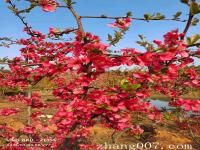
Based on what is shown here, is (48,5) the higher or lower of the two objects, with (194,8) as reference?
higher

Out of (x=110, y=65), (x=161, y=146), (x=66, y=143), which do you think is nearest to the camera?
(x=110, y=65)

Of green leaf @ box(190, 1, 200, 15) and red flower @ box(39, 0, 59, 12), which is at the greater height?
red flower @ box(39, 0, 59, 12)

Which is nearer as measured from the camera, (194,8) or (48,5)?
(194,8)

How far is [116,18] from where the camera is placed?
3.68 metres

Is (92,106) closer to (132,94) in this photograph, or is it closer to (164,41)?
(132,94)

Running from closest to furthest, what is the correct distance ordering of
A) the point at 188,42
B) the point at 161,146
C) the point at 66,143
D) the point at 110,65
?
the point at 188,42 → the point at 110,65 → the point at 66,143 → the point at 161,146

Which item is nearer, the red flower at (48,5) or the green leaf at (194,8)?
the green leaf at (194,8)

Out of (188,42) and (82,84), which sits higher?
(188,42)

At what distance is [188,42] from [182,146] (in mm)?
10809

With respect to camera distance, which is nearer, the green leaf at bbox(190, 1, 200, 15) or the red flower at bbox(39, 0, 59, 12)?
the green leaf at bbox(190, 1, 200, 15)

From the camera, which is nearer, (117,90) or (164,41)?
Answer: (164,41)

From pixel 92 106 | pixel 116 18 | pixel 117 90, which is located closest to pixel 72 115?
pixel 92 106

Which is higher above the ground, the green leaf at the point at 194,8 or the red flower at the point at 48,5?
the red flower at the point at 48,5

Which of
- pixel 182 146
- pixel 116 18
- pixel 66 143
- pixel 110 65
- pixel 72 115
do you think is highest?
pixel 116 18
